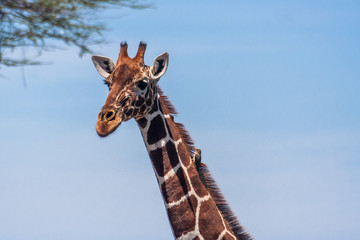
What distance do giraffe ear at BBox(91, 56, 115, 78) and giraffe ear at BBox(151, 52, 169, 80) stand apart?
0.77 meters

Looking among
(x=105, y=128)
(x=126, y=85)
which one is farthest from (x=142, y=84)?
(x=105, y=128)

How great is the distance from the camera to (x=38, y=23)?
452 inches

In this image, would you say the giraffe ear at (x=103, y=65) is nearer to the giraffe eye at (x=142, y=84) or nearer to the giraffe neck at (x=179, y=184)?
the giraffe eye at (x=142, y=84)

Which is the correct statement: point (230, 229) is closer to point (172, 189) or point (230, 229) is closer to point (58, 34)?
point (172, 189)

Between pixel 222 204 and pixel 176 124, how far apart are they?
1.64m

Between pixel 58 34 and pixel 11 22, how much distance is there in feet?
3.23

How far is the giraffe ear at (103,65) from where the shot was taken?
32.9 feet

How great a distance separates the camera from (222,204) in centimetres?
990

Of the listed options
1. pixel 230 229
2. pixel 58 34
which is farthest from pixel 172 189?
pixel 58 34

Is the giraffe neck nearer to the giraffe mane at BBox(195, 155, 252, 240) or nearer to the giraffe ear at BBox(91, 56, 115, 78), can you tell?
the giraffe mane at BBox(195, 155, 252, 240)

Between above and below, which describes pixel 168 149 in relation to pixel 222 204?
above

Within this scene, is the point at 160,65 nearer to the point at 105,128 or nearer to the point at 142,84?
the point at 142,84

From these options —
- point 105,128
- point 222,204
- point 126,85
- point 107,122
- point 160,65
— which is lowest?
point 222,204

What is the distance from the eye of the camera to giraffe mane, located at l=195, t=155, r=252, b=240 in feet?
32.2
